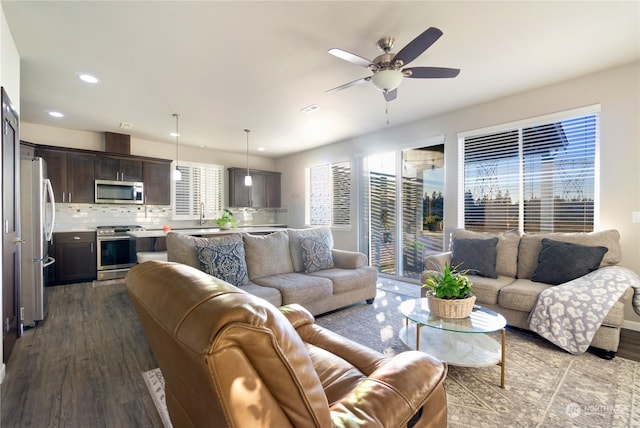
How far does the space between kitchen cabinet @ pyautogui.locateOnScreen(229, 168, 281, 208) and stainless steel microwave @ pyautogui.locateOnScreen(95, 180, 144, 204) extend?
6.37 feet

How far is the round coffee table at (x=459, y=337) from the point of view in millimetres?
2057

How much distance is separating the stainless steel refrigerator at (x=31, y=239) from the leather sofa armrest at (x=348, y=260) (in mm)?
3301

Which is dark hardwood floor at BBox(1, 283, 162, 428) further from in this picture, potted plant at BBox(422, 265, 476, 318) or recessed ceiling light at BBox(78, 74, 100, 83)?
recessed ceiling light at BBox(78, 74, 100, 83)

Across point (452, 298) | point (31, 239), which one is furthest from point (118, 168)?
point (452, 298)

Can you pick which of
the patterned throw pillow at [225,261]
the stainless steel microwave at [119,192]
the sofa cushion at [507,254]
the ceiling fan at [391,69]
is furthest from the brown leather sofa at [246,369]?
the stainless steel microwave at [119,192]

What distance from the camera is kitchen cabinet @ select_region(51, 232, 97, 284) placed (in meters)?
4.84

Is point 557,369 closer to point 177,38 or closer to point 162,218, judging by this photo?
point 177,38

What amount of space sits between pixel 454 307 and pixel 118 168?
5986mm

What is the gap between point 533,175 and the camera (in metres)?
3.79

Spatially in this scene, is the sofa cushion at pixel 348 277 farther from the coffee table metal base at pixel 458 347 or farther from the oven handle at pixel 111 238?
the oven handle at pixel 111 238

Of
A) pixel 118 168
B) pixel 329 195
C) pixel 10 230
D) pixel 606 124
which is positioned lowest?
pixel 10 230

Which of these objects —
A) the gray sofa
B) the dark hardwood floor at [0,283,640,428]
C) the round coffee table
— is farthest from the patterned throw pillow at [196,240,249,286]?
the round coffee table

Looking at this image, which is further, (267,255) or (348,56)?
(267,255)

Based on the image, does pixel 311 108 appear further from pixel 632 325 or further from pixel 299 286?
pixel 632 325
